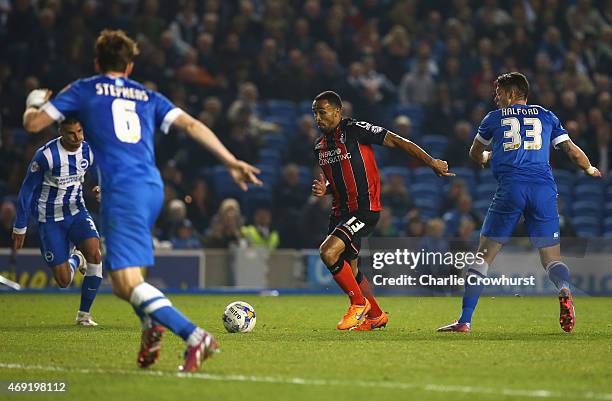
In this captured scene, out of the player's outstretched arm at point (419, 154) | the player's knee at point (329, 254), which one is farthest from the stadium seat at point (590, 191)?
the player's knee at point (329, 254)

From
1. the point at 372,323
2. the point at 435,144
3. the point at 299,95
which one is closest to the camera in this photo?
the point at 372,323

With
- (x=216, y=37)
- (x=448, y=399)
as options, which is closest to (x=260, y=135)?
(x=216, y=37)

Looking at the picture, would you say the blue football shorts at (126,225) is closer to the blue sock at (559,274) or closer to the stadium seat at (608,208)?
the blue sock at (559,274)

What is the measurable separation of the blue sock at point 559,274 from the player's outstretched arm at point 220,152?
4396 millimetres

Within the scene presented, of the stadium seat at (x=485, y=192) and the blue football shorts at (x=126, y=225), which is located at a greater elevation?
the stadium seat at (x=485, y=192)

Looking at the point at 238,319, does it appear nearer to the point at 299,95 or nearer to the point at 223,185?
the point at 223,185

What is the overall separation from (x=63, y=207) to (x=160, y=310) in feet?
15.5

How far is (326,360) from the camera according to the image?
768 cm

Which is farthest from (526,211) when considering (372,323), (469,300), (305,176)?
(305,176)

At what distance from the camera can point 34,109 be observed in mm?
7078

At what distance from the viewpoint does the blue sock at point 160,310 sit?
6895 millimetres

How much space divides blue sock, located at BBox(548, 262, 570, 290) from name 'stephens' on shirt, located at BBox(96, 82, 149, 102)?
16.1 feet

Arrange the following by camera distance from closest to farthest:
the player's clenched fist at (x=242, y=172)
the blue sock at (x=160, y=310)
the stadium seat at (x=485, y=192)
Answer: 1. the player's clenched fist at (x=242, y=172)
2. the blue sock at (x=160, y=310)
3. the stadium seat at (x=485, y=192)

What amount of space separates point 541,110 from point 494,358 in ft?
11.5
